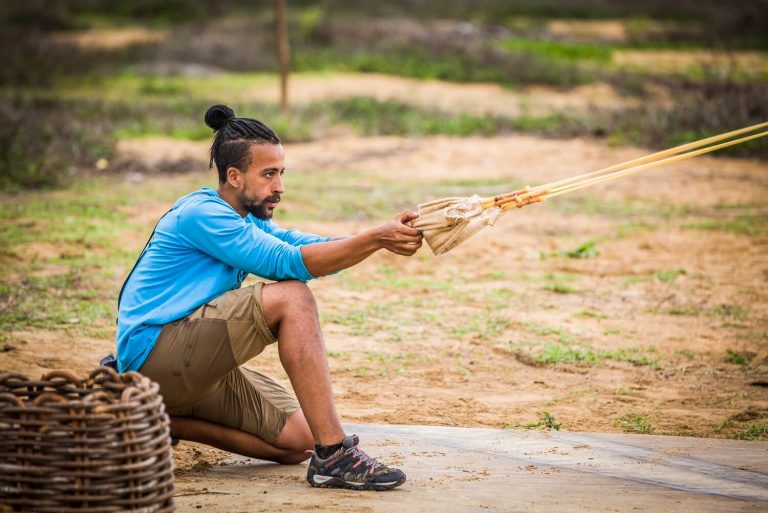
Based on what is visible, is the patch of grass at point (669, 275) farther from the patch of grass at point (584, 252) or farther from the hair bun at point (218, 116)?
the hair bun at point (218, 116)

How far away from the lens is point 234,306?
344cm

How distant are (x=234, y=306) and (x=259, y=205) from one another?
1.41 feet

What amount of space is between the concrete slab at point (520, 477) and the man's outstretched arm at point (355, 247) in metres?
0.78

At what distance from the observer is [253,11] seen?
1128 inches

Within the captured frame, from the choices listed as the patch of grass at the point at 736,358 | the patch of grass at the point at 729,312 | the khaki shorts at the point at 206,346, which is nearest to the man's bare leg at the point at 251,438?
the khaki shorts at the point at 206,346

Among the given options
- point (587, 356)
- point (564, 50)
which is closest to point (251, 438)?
point (587, 356)

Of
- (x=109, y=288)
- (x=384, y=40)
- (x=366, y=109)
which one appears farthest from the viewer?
(x=384, y=40)

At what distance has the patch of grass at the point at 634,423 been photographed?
175 inches

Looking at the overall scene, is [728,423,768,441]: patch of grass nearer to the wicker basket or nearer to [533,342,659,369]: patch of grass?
[533,342,659,369]: patch of grass

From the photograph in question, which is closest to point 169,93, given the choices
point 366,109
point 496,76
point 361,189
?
point 366,109

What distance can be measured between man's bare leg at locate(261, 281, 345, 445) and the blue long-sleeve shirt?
0.09 meters

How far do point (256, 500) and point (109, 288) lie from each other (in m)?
3.65

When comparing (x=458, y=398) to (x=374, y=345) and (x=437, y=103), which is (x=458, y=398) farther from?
(x=437, y=103)

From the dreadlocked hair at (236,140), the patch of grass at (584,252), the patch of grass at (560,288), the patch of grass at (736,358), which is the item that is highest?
the dreadlocked hair at (236,140)
